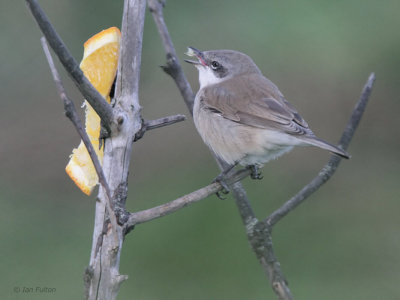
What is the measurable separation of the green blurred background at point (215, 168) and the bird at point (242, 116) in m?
1.05

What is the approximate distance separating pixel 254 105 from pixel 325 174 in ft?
3.48

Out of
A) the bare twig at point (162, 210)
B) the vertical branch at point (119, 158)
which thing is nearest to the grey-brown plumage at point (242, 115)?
the bare twig at point (162, 210)

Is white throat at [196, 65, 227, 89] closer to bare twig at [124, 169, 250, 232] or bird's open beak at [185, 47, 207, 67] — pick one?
bird's open beak at [185, 47, 207, 67]

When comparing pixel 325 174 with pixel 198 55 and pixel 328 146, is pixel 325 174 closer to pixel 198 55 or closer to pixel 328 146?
pixel 328 146

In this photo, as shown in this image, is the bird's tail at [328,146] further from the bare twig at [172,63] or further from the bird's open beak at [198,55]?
the bird's open beak at [198,55]

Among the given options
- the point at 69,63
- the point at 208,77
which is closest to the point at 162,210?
the point at 69,63

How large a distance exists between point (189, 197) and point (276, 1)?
4065mm

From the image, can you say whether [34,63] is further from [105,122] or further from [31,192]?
[105,122]

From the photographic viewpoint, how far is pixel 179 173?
505cm

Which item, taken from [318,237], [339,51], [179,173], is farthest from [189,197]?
[339,51]

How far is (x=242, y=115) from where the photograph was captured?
3.36 m

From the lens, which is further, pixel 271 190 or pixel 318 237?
pixel 271 190

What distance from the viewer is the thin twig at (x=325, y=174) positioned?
2.29 metres

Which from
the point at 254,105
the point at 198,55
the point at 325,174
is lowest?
the point at 325,174
